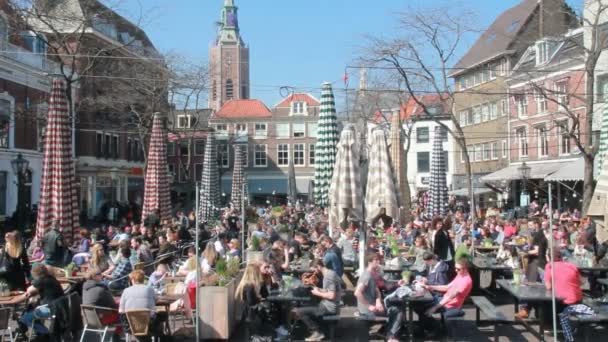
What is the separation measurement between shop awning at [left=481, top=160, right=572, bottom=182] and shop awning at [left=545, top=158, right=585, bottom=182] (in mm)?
1958

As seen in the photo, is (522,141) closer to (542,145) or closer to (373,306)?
(542,145)

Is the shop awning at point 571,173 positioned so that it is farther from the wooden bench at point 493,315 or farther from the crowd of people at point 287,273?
the wooden bench at point 493,315

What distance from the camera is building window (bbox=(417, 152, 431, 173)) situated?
5897 cm

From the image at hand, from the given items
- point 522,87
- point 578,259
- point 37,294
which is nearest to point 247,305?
point 37,294

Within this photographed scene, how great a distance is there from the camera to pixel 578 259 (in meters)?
13.1

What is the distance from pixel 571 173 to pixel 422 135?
28449 mm

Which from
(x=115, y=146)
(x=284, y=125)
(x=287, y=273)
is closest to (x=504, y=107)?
(x=115, y=146)

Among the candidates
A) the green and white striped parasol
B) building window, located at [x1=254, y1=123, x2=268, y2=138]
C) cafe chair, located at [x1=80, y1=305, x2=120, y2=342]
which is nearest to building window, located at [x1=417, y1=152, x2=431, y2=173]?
building window, located at [x1=254, y1=123, x2=268, y2=138]

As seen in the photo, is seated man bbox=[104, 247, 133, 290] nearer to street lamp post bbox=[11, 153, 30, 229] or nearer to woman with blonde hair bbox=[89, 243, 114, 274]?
woman with blonde hair bbox=[89, 243, 114, 274]

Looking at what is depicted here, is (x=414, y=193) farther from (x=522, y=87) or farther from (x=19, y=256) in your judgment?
(x=19, y=256)

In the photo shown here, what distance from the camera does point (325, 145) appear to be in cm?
1628

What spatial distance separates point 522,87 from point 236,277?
1241 inches

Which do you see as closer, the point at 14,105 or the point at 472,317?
the point at 472,317

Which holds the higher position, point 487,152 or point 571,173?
point 487,152
